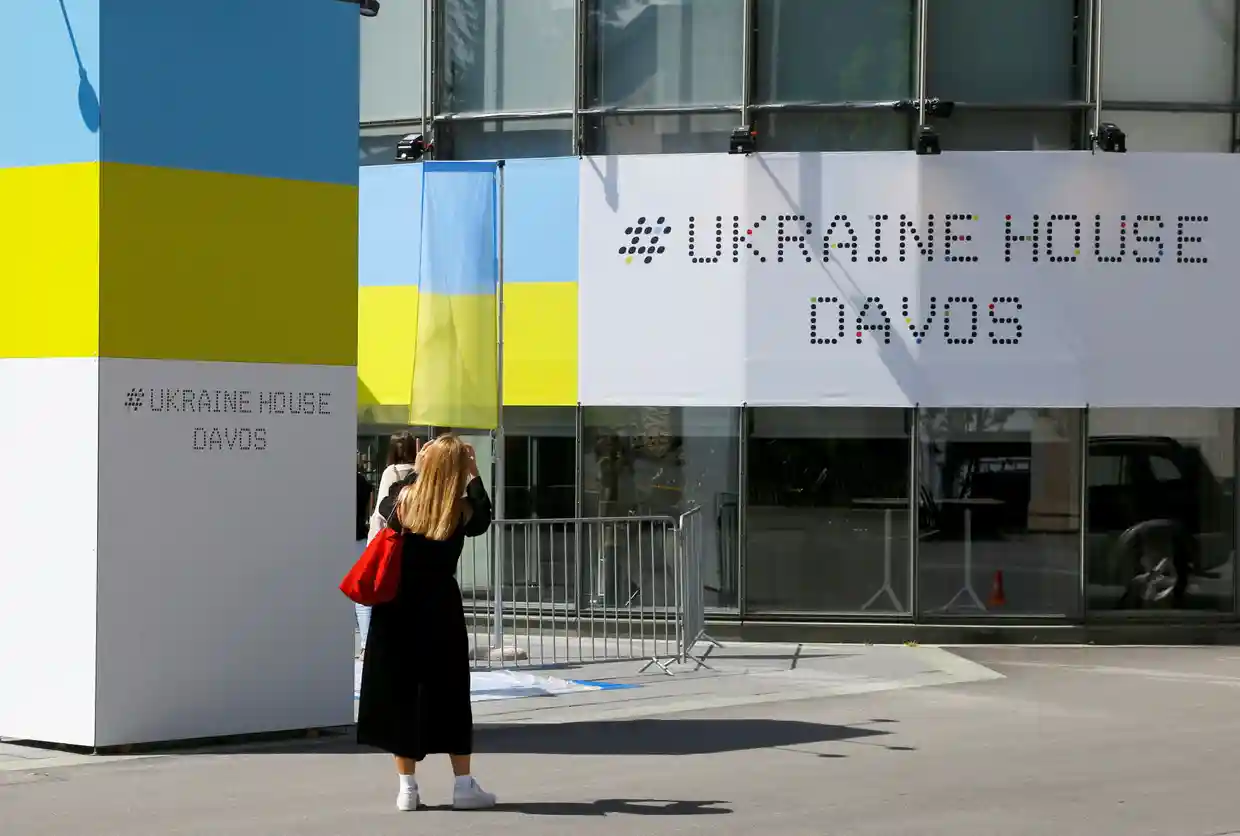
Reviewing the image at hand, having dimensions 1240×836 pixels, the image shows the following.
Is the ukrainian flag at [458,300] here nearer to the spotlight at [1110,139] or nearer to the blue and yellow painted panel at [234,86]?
the blue and yellow painted panel at [234,86]

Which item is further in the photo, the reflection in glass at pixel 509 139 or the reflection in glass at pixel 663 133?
the reflection in glass at pixel 509 139

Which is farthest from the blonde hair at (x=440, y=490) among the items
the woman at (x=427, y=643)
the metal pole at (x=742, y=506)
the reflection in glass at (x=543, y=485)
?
the metal pole at (x=742, y=506)

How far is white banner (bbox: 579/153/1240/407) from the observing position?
18328 mm

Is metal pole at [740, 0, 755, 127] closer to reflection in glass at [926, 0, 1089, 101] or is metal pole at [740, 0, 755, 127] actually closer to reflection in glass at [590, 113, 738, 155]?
reflection in glass at [590, 113, 738, 155]

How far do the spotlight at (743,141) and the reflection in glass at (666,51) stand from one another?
1.41ft

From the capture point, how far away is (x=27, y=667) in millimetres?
11484

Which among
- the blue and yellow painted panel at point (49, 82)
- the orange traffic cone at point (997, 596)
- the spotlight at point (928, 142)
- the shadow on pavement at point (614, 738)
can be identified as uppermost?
the spotlight at point (928, 142)

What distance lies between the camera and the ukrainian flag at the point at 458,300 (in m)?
16.7

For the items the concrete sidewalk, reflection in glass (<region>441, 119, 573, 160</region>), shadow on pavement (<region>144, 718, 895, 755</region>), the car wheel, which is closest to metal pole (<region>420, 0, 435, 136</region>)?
reflection in glass (<region>441, 119, 573, 160</region>)

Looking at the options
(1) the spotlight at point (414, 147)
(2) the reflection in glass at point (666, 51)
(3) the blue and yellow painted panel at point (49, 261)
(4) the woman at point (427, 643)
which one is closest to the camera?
(4) the woman at point (427, 643)

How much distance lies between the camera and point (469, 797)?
31.7ft

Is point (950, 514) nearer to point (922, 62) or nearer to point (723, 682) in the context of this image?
point (723, 682)

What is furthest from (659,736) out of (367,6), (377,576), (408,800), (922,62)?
(922,62)

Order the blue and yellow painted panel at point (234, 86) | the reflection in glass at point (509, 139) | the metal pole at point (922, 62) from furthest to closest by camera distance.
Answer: the reflection in glass at point (509, 139), the metal pole at point (922, 62), the blue and yellow painted panel at point (234, 86)
